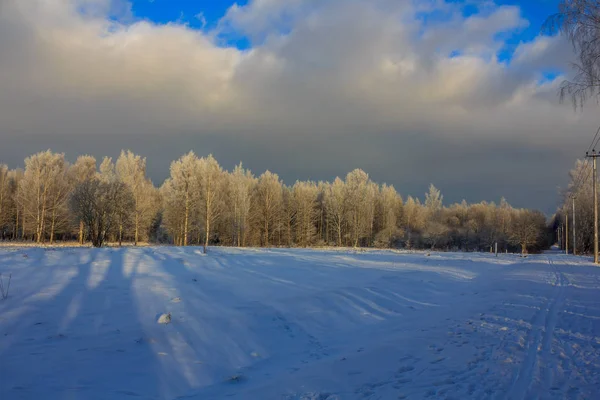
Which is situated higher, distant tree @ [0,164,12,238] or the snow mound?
distant tree @ [0,164,12,238]

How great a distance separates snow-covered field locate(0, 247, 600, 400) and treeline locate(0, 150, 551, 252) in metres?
20.1

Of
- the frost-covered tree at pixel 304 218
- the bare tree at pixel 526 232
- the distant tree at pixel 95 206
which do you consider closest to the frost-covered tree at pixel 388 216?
the frost-covered tree at pixel 304 218

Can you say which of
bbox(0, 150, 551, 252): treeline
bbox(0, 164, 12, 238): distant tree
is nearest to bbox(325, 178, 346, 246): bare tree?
bbox(0, 150, 551, 252): treeline

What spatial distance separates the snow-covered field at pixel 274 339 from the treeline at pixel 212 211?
20134 mm

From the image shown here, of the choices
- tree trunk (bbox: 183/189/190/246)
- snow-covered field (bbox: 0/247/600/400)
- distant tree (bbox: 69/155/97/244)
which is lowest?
snow-covered field (bbox: 0/247/600/400)

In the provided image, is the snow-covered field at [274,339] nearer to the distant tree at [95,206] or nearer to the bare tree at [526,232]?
the distant tree at [95,206]

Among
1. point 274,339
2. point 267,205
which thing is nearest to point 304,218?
point 267,205

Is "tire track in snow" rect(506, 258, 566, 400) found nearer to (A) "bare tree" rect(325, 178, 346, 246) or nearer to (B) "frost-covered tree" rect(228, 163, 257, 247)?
(B) "frost-covered tree" rect(228, 163, 257, 247)

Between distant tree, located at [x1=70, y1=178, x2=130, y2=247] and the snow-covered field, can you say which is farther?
distant tree, located at [x1=70, y1=178, x2=130, y2=247]

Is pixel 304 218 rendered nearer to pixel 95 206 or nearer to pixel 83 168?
pixel 83 168

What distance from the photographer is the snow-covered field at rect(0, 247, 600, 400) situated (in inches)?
211

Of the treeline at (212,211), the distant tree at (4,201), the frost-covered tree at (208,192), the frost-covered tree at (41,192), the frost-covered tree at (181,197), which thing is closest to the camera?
the treeline at (212,211)

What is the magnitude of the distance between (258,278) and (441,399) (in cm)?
994

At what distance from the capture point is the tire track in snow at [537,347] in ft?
16.0
